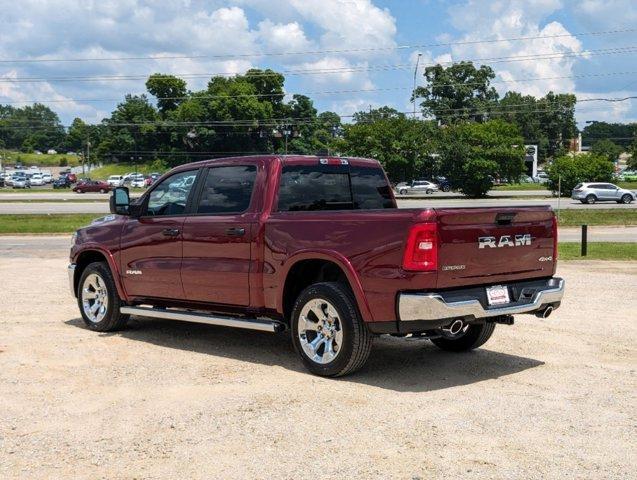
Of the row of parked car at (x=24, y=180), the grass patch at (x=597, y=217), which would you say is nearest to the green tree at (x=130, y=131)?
the row of parked car at (x=24, y=180)

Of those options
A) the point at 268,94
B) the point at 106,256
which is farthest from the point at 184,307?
the point at 268,94

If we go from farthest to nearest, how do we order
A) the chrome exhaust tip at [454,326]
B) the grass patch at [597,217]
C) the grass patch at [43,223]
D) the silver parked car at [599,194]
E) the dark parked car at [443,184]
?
the dark parked car at [443,184] → the silver parked car at [599,194] → the grass patch at [597,217] → the grass patch at [43,223] → the chrome exhaust tip at [454,326]

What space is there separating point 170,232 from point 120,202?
98 centimetres

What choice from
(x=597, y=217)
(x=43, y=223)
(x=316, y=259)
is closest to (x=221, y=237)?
(x=316, y=259)

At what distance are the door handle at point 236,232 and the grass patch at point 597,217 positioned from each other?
26.2m

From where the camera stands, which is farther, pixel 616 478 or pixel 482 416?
pixel 482 416

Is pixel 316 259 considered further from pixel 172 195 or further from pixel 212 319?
pixel 172 195

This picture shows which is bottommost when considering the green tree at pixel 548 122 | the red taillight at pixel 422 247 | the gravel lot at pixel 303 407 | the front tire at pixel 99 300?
the gravel lot at pixel 303 407

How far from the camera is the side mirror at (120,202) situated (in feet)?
28.7

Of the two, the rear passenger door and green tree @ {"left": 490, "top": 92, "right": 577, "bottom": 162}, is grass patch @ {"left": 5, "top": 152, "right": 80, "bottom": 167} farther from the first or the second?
the rear passenger door

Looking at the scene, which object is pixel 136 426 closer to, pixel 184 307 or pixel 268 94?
pixel 184 307

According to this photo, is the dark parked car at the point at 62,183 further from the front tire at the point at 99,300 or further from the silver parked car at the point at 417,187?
the front tire at the point at 99,300

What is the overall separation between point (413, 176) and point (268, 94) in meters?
43.5

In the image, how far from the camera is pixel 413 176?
220 ft
